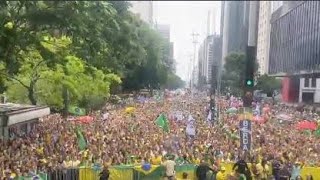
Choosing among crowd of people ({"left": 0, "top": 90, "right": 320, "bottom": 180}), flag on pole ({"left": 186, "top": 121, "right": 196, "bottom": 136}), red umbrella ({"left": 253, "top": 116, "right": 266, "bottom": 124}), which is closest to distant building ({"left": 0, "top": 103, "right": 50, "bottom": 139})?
crowd of people ({"left": 0, "top": 90, "right": 320, "bottom": 180})

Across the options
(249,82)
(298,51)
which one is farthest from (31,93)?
(298,51)

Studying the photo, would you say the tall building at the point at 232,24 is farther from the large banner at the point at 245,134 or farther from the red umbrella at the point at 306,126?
the large banner at the point at 245,134

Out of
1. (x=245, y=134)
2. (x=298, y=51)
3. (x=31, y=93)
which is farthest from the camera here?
(x=298, y=51)

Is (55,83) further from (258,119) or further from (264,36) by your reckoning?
(264,36)

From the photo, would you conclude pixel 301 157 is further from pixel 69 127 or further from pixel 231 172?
pixel 69 127

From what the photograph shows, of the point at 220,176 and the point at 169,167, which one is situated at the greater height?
the point at 169,167
